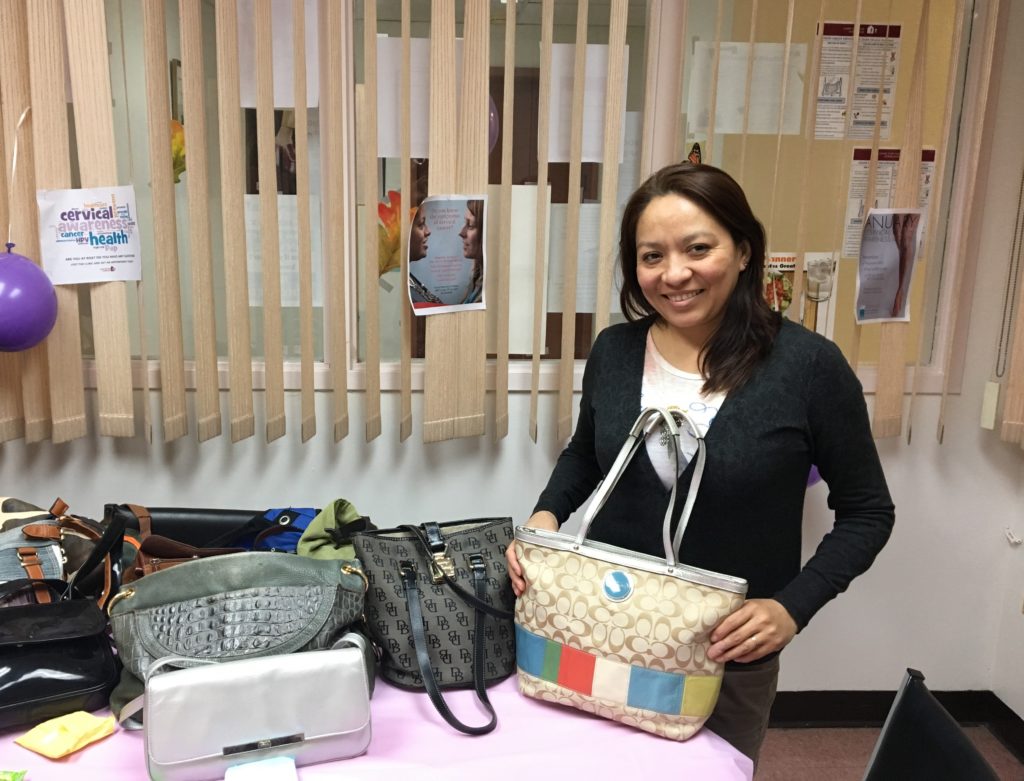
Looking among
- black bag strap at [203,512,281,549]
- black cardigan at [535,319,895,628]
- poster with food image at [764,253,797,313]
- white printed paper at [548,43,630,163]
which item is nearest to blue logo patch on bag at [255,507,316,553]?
black bag strap at [203,512,281,549]

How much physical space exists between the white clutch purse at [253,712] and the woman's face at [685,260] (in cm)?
72

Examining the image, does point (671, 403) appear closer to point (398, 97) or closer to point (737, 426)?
point (737, 426)

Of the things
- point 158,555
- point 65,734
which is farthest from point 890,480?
point 65,734

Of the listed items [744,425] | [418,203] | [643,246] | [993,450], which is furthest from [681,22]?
[993,450]

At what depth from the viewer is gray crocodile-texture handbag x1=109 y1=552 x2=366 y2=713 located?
1096 millimetres

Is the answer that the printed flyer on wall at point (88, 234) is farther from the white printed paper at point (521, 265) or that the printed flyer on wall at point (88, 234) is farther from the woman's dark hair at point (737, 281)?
the woman's dark hair at point (737, 281)

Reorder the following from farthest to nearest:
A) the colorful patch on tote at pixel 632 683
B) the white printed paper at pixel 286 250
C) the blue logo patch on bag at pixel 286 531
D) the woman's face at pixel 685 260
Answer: the white printed paper at pixel 286 250 → the blue logo patch on bag at pixel 286 531 → the woman's face at pixel 685 260 → the colorful patch on tote at pixel 632 683

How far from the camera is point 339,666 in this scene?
3.36 ft

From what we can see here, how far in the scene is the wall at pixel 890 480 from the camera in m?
2.03

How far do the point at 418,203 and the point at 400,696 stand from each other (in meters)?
1.22

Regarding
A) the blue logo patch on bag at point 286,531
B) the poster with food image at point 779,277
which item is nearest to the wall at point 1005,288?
the poster with food image at point 779,277

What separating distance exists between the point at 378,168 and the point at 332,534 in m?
0.93

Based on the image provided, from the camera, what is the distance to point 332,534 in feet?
5.07

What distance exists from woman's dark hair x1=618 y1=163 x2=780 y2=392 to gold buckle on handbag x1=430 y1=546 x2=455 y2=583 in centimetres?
53
